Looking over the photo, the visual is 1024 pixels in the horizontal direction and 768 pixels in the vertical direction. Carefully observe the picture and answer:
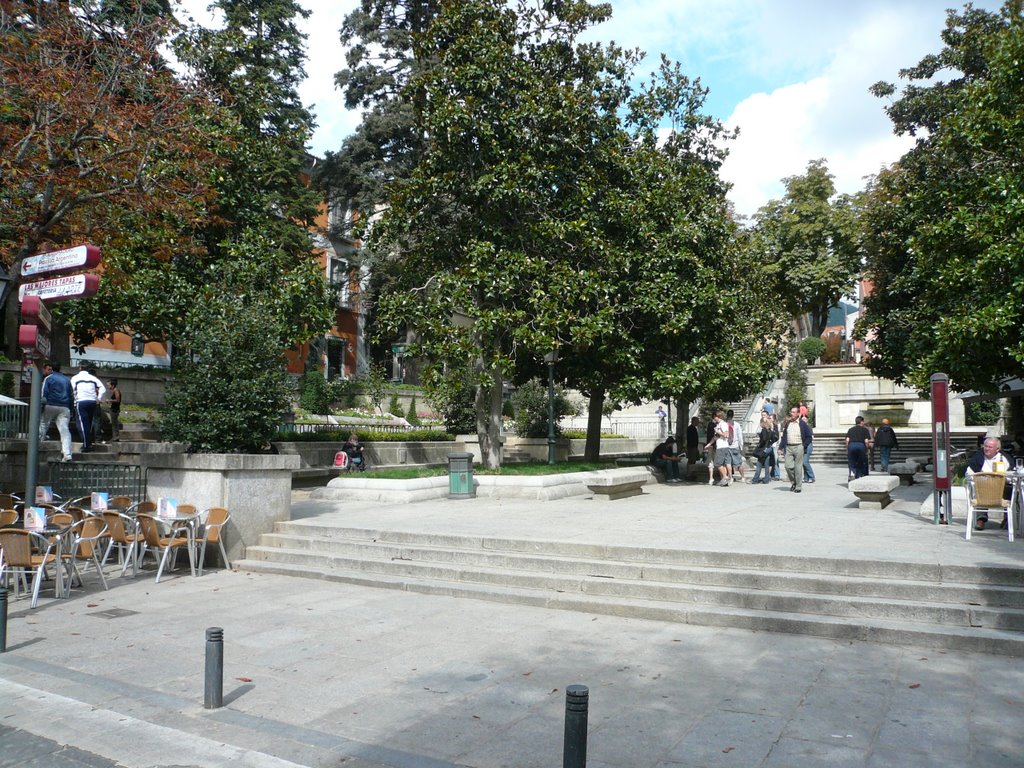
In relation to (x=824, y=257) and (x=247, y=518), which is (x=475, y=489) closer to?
(x=247, y=518)

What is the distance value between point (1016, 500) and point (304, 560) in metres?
9.44

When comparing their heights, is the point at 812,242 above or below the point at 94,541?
above

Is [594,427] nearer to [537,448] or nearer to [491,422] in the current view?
[491,422]

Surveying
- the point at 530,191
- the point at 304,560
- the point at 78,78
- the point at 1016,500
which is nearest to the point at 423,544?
the point at 304,560

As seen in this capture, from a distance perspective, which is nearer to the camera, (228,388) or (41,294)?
(41,294)

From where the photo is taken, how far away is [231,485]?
1107 cm

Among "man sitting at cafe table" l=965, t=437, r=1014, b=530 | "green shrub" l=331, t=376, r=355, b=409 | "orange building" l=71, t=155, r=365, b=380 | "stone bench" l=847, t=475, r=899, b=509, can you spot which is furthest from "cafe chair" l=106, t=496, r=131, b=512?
"green shrub" l=331, t=376, r=355, b=409

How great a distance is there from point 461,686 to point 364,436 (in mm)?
18444

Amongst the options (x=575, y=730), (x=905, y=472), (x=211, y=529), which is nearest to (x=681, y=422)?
(x=905, y=472)

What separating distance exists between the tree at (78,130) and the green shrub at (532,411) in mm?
18782

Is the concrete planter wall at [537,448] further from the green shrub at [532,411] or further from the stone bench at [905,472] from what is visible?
the stone bench at [905,472]

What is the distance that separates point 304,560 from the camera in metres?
10.8

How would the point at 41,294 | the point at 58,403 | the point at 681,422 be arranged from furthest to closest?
the point at 681,422, the point at 58,403, the point at 41,294

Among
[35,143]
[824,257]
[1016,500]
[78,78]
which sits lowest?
[1016,500]
